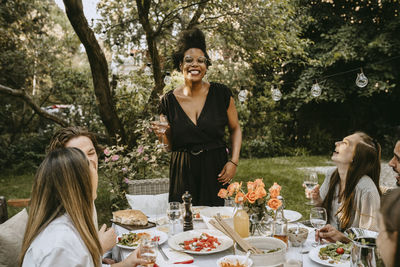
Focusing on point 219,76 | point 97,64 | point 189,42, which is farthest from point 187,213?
point 219,76

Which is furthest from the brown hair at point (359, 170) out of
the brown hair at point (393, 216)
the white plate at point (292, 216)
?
the brown hair at point (393, 216)

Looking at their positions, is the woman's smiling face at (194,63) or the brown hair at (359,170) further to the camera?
the woman's smiling face at (194,63)

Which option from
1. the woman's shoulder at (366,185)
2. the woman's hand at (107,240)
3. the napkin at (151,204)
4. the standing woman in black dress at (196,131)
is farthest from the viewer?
the standing woman in black dress at (196,131)

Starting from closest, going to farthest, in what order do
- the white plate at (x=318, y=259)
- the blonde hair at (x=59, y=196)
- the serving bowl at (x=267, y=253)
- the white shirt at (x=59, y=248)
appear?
the white shirt at (x=59, y=248), the blonde hair at (x=59, y=196), the serving bowl at (x=267, y=253), the white plate at (x=318, y=259)

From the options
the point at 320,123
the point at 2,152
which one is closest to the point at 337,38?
the point at 320,123

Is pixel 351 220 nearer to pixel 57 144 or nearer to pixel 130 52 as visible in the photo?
pixel 57 144

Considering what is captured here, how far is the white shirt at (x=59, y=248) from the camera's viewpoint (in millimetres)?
1229

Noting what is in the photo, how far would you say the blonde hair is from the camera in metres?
1.34

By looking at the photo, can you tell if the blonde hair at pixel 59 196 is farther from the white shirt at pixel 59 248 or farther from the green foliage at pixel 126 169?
the green foliage at pixel 126 169

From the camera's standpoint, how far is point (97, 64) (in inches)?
191

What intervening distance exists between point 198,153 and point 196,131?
0.18m

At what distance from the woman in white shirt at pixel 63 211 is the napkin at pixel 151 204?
1.23 meters

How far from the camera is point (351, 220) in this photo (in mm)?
2230

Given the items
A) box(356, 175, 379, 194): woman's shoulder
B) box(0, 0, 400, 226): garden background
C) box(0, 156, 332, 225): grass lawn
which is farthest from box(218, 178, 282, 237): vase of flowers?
box(0, 156, 332, 225): grass lawn
